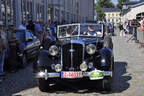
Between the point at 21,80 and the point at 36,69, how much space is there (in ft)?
4.49

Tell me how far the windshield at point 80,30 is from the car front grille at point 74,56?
4.75ft

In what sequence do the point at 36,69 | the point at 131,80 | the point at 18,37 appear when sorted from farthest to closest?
1. the point at 18,37
2. the point at 131,80
3. the point at 36,69

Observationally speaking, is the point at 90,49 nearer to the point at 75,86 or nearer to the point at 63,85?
the point at 75,86

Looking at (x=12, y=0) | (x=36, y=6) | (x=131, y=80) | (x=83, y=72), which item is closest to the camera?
(x=83, y=72)

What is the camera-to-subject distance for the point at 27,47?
1045 cm

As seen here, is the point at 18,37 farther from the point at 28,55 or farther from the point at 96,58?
the point at 96,58

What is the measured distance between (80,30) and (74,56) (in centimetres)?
167

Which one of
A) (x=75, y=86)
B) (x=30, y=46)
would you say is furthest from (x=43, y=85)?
(x=30, y=46)

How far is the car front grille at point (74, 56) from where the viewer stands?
21.0 feet

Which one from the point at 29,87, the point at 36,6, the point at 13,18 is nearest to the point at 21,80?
the point at 29,87

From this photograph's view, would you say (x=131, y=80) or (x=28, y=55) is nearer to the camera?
(x=131, y=80)

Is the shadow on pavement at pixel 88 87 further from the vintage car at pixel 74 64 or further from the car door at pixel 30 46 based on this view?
the car door at pixel 30 46

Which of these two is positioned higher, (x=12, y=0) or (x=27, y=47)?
(x=12, y=0)

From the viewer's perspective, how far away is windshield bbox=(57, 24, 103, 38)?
7.90 metres
